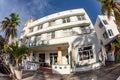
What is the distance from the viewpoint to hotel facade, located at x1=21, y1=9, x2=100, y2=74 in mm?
24812

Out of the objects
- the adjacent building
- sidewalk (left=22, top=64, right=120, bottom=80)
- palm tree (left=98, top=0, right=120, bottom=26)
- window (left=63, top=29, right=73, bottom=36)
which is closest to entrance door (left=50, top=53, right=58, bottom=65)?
window (left=63, top=29, right=73, bottom=36)

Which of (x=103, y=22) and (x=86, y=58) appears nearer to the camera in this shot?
→ (x=86, y=58)

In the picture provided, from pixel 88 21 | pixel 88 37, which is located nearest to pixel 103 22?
pixel 88 21

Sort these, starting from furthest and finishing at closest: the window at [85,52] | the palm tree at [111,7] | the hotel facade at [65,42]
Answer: the window at [85,52] → the hotel facade at [65,42] → the palm tree at [111,7]

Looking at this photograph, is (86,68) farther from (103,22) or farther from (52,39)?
(103,22)

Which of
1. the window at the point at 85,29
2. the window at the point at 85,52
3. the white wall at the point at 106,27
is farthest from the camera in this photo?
the white wall at the point at 106,27

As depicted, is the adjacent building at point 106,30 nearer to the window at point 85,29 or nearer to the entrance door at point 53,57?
the window at point 85,29

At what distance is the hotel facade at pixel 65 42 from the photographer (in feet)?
81.4

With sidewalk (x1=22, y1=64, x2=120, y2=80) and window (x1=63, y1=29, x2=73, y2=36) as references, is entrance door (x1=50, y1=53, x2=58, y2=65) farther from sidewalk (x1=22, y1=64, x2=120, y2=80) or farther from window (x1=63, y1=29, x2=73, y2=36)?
sidewalk (x1=22, y1=64, x2=120, y2=80)

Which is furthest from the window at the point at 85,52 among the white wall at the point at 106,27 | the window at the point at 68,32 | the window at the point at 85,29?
the white wall at the point at 106,27

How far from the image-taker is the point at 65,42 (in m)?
24.4

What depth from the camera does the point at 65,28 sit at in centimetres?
2880

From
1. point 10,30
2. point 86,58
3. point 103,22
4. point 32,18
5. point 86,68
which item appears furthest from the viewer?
point 32,18

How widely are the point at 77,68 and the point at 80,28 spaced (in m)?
9.10
